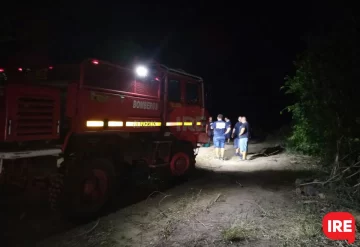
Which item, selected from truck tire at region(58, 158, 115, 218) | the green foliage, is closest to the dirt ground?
truck tire at region(58, 158, 115, 218)

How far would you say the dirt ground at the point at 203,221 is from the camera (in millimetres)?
4094

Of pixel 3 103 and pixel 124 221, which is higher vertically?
pixel 3 103

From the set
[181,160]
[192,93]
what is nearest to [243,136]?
[192,93]

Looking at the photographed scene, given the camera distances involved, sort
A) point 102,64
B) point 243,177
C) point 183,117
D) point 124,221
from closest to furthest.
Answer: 1. point 124,221
2. point 102,64
3. point 243,177
4. point 183,117

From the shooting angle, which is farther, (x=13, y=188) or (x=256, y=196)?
(x=256, y=196)

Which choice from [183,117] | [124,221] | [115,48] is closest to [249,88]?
[115,48]

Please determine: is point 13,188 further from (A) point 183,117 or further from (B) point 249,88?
(B) point 249,88

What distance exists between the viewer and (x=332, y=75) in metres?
6.67

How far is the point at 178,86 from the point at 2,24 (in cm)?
557

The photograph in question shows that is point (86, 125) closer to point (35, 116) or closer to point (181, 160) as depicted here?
point (35, 116)

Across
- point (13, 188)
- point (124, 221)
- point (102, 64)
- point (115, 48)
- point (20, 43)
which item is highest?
point (115, 48)

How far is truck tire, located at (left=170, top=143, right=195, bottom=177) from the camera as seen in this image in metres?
8.45

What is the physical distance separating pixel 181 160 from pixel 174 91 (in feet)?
6.55

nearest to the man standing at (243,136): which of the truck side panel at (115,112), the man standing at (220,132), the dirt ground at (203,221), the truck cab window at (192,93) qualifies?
the man standing at (220,132)
